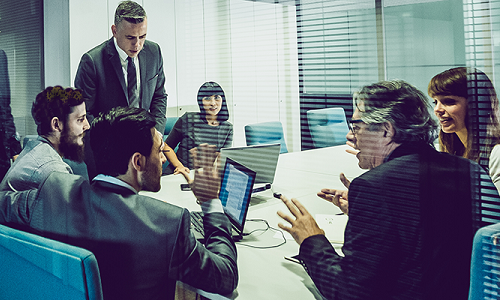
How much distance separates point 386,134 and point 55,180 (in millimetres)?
1179

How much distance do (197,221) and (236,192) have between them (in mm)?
273

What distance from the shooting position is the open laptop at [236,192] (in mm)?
1481

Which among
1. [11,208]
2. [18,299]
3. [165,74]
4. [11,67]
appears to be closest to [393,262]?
[18,299]

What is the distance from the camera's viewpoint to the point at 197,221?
5.63 feet

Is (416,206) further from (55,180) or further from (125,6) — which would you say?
(125,6)

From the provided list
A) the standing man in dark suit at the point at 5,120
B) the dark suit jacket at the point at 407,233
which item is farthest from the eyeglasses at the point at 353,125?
the standing man in dark suit at the point at 5,120

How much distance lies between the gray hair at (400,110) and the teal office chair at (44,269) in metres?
0.82

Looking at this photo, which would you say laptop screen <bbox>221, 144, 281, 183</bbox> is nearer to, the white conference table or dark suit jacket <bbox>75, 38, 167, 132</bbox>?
the white conference table

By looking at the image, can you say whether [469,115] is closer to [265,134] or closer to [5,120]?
[265,134]

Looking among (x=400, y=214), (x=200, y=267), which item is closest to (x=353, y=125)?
(x=400, y=214)

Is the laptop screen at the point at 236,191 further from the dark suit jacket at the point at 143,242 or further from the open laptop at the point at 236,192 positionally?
the dark suit jacket at the point at 143,242

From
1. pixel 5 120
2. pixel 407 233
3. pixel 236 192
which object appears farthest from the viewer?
pixel 5 120

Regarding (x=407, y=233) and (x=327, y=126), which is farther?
(x=327, y=126)

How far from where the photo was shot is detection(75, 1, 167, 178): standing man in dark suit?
1.96m
